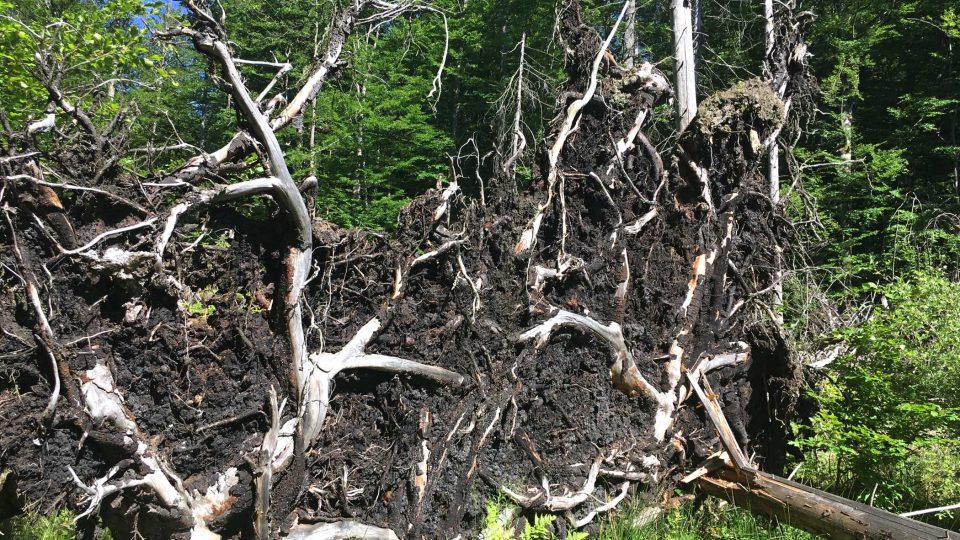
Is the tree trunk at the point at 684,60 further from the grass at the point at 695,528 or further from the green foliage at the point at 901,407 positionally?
→ the grass at the point at 695,528

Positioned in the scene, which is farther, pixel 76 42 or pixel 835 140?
pixel 835 140

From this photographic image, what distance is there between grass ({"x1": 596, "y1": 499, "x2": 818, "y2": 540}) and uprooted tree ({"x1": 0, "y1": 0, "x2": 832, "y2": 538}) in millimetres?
181

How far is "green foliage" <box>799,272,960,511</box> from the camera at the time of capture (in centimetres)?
504

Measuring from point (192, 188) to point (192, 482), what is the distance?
150 cm

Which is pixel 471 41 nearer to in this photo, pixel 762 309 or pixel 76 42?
pixel 76 42

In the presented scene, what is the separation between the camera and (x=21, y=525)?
192 inches

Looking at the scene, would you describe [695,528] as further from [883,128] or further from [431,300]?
[883,128]

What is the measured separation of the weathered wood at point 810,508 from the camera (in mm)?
4012

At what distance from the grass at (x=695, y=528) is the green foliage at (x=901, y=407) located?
74cm

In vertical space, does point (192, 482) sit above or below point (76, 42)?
below

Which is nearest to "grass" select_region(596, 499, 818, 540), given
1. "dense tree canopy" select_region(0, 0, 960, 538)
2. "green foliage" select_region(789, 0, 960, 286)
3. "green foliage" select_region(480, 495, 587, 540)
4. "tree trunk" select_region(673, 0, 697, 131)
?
"dense tree canopy" select_region(0, 0, 960, 538)

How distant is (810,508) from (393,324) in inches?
123

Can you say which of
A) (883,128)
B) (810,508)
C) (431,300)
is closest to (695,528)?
(810,508)

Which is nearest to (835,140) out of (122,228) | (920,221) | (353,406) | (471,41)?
(920,221)
